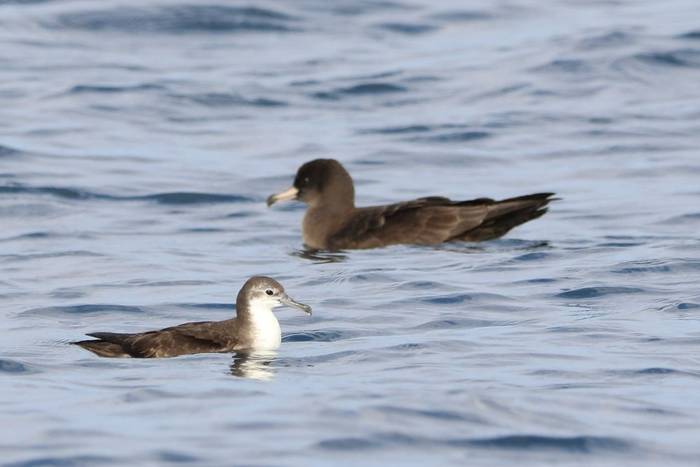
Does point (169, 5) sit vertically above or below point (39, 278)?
above

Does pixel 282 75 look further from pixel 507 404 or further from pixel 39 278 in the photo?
pixel 507 404

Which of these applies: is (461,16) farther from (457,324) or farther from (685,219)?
(457,324)

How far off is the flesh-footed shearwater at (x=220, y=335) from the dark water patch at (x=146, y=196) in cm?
677

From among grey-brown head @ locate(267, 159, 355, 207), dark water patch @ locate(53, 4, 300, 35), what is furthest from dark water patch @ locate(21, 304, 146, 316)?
dark water patch @ locate(53, 4, 300, 35)

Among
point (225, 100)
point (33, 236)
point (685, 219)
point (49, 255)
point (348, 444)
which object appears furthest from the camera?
point (225, 100)

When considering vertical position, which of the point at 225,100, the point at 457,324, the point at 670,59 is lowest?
the point at 457,324

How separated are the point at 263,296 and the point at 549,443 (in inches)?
116

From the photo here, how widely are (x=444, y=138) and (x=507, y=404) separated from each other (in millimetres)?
11944

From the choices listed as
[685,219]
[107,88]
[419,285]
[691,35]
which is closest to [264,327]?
[419,285]

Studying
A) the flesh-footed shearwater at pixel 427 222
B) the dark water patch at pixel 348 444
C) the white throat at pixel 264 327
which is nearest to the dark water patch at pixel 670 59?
the flesh-footed shearwater at pixel 427 222

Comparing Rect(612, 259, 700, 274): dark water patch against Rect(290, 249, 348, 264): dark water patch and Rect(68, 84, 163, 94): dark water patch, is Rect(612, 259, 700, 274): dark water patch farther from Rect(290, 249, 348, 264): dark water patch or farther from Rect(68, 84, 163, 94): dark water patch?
Rect(68, 84, 163, 94): dark water patch

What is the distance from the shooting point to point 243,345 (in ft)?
35.7

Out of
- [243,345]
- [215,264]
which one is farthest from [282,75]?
[243,345]

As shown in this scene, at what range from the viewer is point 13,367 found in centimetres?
1046
